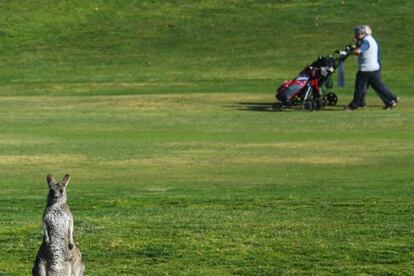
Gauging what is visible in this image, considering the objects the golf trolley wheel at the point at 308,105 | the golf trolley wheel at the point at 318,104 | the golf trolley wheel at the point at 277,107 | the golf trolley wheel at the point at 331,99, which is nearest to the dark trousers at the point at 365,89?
the golf trolley wheel at the point at 318,104

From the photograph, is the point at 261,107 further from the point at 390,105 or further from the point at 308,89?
the point at 390,105

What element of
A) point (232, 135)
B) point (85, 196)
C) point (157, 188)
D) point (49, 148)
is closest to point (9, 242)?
point (85, 196)

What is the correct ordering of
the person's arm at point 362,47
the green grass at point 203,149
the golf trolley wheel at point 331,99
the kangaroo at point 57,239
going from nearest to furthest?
1. the kangaroo at point 57,239
2. the green grass at point 203,149
3. the person's arm at point 362,47
4. the golf trolley wheel at point 331,99

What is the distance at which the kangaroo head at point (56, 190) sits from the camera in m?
7.58

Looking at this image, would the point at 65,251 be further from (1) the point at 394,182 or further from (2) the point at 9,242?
(1) the point at 394,182

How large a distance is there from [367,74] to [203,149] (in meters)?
9.40

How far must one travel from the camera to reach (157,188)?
52.2ft

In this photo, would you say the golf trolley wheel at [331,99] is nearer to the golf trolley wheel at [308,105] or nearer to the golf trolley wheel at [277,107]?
the golf trolley wheel at [308,105]

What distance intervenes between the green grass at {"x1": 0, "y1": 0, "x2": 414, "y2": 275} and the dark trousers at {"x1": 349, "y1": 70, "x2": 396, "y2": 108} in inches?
12.8

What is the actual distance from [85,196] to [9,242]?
11.6 ft

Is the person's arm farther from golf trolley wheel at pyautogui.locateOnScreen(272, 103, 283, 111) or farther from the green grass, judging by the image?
golf trolley wheel at pyautogui.locateOnScreen(272, 103, 283, 111)

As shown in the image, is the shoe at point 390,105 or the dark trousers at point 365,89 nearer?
the shoe at point 390,105

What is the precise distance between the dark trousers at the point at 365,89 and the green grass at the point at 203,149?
33 cm

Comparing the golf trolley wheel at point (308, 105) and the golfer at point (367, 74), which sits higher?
the golfer at point (367, 74)
